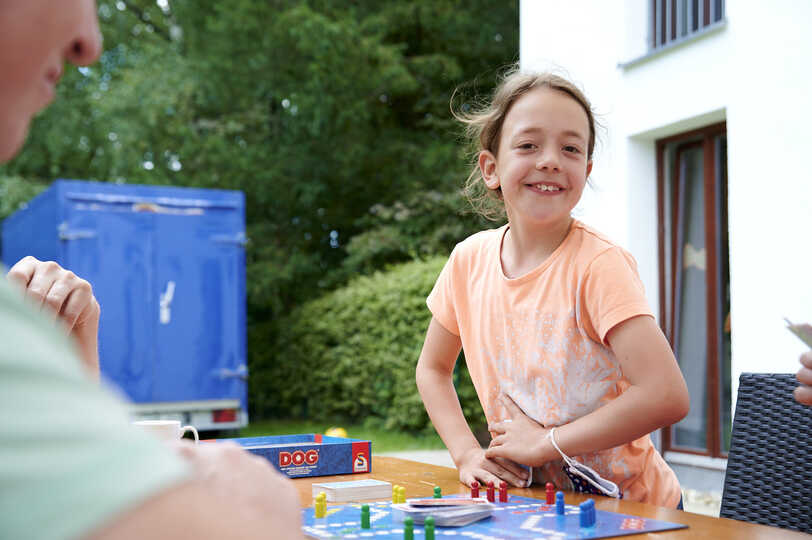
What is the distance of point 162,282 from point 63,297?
335 inches

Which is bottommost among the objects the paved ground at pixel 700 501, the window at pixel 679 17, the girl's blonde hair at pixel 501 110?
the paved ground at pixel 700 501

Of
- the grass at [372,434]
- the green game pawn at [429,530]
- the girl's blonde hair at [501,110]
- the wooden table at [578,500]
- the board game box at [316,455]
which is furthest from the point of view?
the grass at [372,434]

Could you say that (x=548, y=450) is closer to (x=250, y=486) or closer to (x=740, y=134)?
(x=250, y=486)

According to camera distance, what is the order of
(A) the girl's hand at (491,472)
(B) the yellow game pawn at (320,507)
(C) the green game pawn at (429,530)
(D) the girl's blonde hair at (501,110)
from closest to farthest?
(C) the green game pawn at (429,530), (B) the yellow game pawn at (320,507), (A) the girl's hand at (491,472), (D) the girl's blonde hair at (501,110)

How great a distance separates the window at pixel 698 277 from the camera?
7781 millimetres

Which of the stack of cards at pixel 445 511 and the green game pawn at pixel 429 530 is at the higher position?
the green game pawn at pixel 429 530

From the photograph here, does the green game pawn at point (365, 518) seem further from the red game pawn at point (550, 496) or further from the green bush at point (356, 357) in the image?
the green bush at point (356, 357)

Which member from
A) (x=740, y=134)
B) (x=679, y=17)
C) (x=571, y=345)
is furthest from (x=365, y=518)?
(x=679, y=17)

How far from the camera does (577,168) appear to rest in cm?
234

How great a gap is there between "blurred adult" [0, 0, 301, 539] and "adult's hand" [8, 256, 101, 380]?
144cm

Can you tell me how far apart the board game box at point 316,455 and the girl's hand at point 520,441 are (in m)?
0.35

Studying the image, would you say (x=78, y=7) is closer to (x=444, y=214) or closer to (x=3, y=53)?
(x=3, y=53)

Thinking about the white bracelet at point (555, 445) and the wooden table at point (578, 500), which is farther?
the white bracelet at point (555, 445)

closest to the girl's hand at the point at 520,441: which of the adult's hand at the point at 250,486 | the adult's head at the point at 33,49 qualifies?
the adult's hand at the point at 250,486
